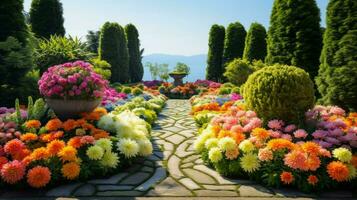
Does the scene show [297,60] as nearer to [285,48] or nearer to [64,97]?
[285,48]

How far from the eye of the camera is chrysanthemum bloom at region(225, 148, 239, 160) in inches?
201

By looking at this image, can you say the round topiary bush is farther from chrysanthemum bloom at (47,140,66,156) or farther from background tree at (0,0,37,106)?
background tree at (0,0,37,106)

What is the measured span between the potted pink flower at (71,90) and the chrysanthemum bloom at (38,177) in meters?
1.95

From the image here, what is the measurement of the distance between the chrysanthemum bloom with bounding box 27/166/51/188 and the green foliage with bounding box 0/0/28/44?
569cm

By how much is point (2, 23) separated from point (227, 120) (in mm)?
6522

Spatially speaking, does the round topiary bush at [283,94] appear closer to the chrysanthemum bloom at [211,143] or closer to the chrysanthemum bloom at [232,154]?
the chrysanthemum bloom at [211,143]

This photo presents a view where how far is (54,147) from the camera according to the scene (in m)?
4.84

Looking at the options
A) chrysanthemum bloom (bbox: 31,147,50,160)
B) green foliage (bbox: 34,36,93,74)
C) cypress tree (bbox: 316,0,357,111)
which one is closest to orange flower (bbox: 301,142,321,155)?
cypress tree (bbox: 316,0,357,111)

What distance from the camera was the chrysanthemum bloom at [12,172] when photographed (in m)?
4.37

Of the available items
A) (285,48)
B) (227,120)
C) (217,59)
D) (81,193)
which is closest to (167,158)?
(227,120)

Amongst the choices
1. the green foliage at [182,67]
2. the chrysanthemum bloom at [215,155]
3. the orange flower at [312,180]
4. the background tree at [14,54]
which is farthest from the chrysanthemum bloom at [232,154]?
the green foliage at [182,67]

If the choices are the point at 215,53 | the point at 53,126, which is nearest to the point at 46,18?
the point at 53,126

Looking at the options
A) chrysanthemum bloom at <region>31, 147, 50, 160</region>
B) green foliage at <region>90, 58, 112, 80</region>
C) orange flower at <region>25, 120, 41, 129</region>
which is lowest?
chrysanthemum bloom at <region>31, 147, 50, 160</region>

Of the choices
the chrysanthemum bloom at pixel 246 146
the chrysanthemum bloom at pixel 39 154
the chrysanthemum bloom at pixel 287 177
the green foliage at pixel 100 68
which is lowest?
the chrysanthemum bloom at pixel 287 177
